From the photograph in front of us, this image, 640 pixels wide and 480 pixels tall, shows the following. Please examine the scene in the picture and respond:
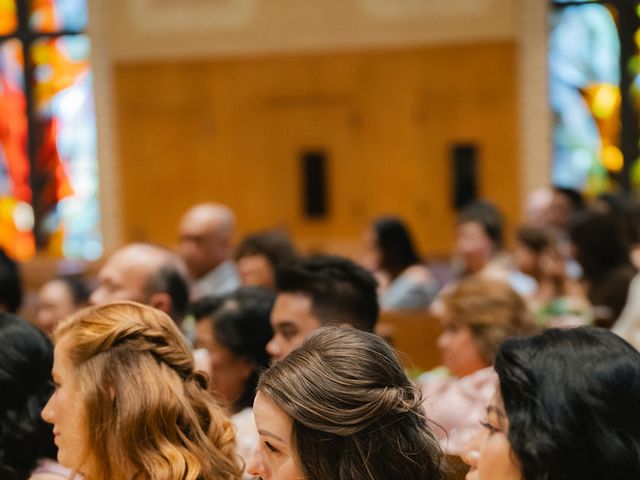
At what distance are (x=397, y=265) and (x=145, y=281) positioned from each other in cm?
263

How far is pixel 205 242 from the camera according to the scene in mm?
5996

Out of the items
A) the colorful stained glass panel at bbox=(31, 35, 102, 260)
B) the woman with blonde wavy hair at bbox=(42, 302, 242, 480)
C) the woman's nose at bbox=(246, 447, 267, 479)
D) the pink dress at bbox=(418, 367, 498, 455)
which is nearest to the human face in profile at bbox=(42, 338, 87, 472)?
the woman with blonde wavy hair at bbox=(42, 302, 242, 480)

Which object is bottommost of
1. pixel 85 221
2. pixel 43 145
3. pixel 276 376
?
pixel 85 221

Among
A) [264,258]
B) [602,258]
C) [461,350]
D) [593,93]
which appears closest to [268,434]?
[461,350]

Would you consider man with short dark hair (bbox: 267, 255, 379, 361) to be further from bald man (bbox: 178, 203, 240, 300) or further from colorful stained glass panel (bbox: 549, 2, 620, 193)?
colorful stained glass panel (bbox: 549, 2, 620, 193)

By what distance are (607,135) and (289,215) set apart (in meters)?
3.10

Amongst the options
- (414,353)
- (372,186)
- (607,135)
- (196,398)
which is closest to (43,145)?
(372,186)

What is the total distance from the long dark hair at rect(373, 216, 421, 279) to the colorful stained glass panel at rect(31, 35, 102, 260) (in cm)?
462

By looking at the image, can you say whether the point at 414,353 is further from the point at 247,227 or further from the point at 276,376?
the point at 247,227

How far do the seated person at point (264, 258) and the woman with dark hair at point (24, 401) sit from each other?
8.47ft

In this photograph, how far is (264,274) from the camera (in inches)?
213

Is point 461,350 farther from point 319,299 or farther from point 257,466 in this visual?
point 257,466

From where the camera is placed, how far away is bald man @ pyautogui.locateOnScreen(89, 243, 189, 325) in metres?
4.23

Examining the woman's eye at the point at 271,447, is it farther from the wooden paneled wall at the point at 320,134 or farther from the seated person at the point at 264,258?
the wooden paneled wall at the point at 320,134
